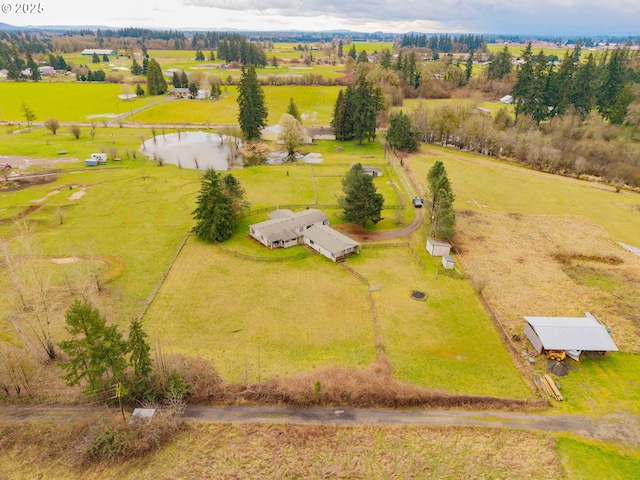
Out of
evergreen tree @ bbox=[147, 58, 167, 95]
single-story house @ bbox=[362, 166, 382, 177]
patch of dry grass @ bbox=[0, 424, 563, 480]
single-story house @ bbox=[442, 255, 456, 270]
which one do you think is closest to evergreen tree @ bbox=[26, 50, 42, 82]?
evergreen tree @ bbox=[147, 58, 167, 95]

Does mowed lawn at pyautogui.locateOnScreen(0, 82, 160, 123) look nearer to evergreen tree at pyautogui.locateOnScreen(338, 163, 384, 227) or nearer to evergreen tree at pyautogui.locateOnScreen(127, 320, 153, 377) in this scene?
evergreen tree at pyautogui.locateOnScreen(338, 163, 384, 227)

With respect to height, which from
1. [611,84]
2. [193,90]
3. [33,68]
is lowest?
[193,90]

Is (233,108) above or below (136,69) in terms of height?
below

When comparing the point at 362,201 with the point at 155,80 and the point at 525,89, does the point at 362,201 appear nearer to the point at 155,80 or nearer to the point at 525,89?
the point at 525,89

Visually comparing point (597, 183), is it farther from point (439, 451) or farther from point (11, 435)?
point (11, 435)

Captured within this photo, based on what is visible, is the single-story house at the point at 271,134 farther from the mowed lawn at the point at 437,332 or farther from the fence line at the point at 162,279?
the mowed lawn at the point at 437,332

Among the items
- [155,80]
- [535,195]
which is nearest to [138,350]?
[535,195]
